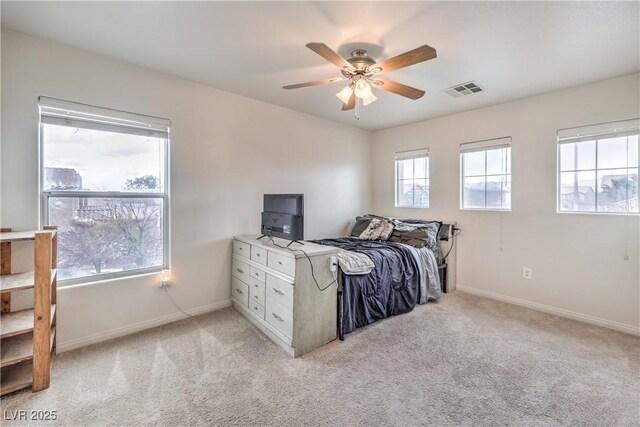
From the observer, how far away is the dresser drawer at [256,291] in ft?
8.68

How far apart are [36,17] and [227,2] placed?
1370 mm

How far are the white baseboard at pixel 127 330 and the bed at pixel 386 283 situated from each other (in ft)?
4.96

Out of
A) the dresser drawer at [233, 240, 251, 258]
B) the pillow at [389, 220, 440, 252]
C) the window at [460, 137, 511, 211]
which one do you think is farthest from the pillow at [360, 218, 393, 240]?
the dresser drawer at [233, 240, 251, 258]

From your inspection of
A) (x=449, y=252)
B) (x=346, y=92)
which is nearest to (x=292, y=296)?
(x=346, y=92)

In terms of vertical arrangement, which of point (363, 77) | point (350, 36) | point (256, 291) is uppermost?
point (350, 36)

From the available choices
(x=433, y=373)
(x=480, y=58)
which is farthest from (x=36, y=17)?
(x=433, y=373)

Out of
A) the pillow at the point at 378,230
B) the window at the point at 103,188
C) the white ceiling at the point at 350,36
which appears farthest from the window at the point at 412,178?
the window at the point at 103,188

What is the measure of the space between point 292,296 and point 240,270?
1.04m

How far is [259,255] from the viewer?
8.90 feet

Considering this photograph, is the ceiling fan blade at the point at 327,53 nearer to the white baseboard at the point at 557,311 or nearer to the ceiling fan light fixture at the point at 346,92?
the ceiling fan light fixture at the point at 346,92

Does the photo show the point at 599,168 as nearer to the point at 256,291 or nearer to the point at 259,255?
the point at 259,255

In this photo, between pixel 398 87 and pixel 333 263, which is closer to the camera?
pixel 398 87

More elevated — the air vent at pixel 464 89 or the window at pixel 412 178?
the air vent at pixel 464 89

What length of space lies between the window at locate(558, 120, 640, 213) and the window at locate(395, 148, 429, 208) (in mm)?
1574
